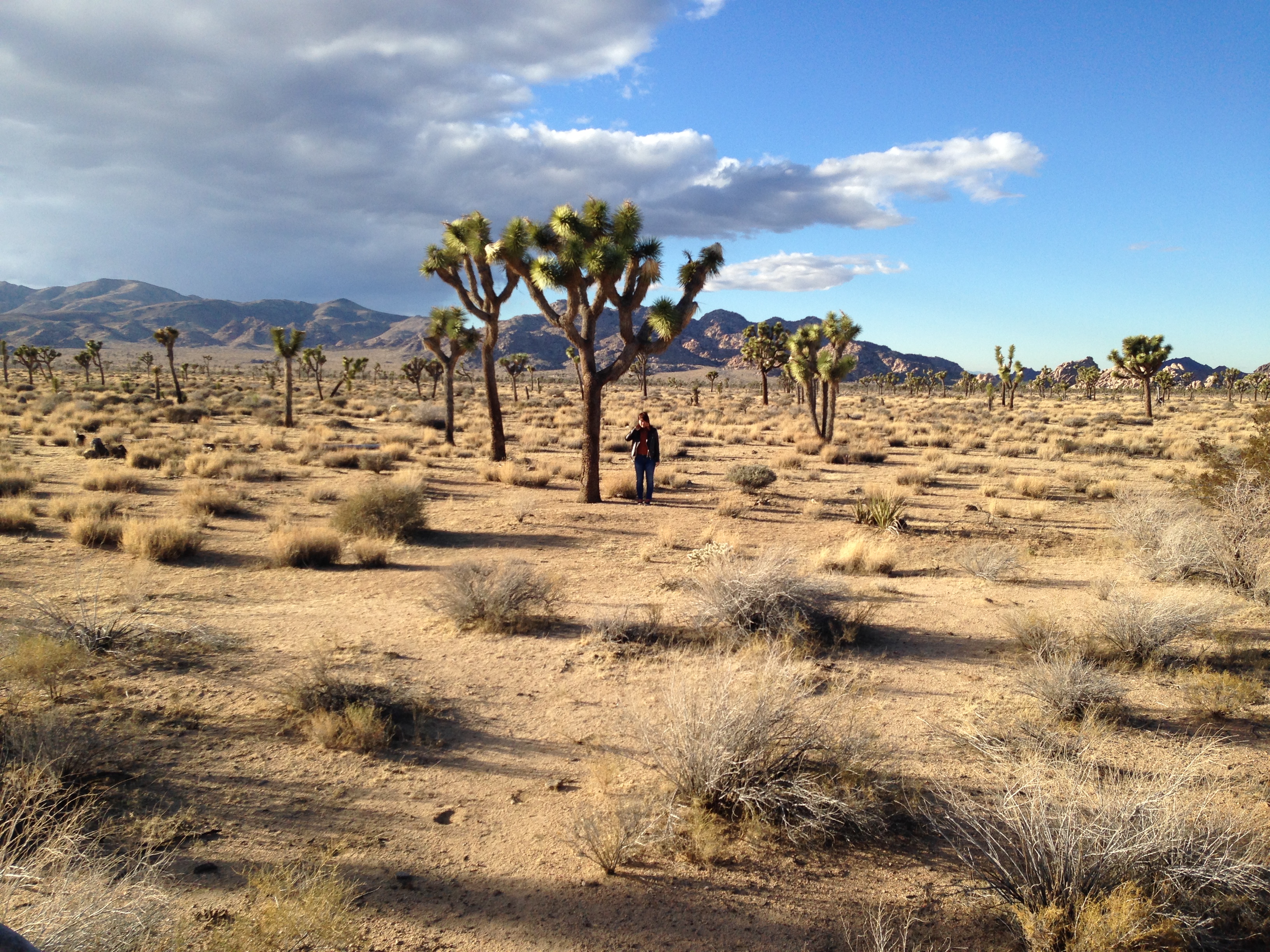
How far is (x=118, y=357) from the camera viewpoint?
13125 centimetres

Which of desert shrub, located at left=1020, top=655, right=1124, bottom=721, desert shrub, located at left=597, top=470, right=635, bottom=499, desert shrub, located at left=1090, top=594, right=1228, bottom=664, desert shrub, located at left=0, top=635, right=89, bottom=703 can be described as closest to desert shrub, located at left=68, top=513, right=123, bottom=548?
desert shrub, located at left=0, top=635, right=89, bottom=703

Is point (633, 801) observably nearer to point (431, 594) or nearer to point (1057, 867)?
point (1057, 867)

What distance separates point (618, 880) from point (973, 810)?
2.33 metres

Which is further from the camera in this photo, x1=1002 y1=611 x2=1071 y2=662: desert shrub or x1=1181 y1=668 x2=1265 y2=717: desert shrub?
x1=1002 y1=611 x2=1071 y2=662: desert shrub

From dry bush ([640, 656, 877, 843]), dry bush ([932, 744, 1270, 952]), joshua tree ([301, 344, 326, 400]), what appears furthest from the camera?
joshua tree ([301, 344, 326, 400])

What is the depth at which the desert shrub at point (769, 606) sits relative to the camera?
7.45 metres

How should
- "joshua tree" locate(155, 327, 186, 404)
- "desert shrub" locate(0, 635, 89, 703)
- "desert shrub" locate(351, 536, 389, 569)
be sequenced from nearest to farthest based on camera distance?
"desert shrub" locate(0, 635, 89, 703) < "desert shrub" locate(351, 536, 389, 569) < "joshua tree" locate(155, 327, 186, 404)

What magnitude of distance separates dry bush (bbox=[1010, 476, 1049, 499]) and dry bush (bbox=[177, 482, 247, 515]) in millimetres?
17811

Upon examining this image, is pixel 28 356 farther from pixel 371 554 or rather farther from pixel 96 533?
pixel 371 554

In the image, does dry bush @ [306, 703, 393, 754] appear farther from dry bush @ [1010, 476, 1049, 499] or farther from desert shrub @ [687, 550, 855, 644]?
dry bush @ [1010, 476, 1049, 499]

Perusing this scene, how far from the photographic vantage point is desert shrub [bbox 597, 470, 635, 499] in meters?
16.5

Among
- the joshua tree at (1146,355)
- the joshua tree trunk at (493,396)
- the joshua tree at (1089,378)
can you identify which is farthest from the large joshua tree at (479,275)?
the joshua tree at (1089,378)

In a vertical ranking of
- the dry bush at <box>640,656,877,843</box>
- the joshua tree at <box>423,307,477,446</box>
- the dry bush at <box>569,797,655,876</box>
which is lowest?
the dry bush at <box>569,797,655,876</box>

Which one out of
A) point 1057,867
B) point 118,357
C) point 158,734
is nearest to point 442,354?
point 158,734
